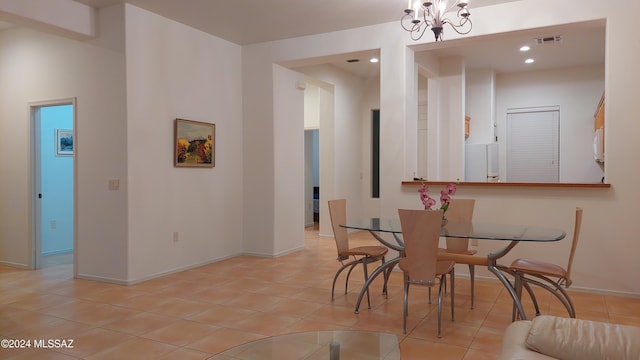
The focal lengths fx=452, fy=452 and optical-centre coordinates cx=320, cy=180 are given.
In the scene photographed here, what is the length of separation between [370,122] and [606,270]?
5009 mm

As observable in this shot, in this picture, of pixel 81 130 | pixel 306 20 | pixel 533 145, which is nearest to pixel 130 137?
pixel 81 130

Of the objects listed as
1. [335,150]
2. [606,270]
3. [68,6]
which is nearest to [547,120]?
[335,150]

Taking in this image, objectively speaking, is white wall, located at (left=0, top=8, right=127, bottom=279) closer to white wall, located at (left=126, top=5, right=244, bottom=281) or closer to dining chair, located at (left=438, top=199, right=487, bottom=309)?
white wall, located at (left=126, top=5, right=244, bottom=281)

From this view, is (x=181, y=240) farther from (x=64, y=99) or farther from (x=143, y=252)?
(x=64, y=99)

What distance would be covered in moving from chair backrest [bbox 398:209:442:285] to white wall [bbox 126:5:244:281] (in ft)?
9.43

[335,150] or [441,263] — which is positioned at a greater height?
[335,150]

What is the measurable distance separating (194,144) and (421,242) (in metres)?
3.19

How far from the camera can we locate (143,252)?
4719 millimetres

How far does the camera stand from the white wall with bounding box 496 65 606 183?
24.9 ft

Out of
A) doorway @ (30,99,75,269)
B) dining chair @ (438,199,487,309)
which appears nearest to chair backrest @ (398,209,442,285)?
dining chair @ (438,199,487,309)

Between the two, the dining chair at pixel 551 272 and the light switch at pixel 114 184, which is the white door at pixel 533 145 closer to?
the dining chair at pixel 551 272

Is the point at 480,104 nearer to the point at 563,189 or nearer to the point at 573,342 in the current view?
the point at 563,189

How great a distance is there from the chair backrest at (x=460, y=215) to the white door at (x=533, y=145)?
4.44 m

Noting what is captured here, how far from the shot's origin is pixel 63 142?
633cm
